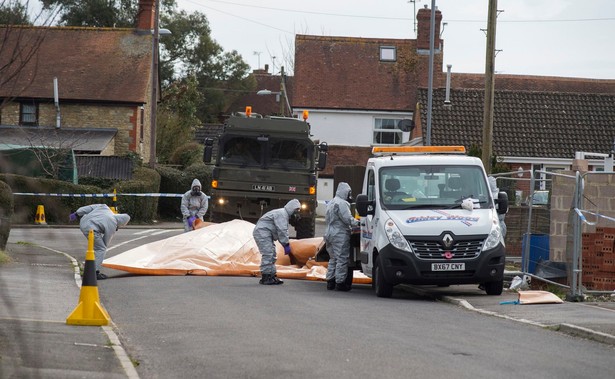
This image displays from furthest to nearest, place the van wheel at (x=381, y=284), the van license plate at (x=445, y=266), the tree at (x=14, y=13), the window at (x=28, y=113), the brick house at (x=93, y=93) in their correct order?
the window at (x=28, y=113)
the brick house at (x=93, y=93)
the van wheel at (x=381, y=284)
the van license plate at (x=445, y=266)
the tree at (x=14, y=13)

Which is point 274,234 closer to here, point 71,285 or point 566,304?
point 71,285

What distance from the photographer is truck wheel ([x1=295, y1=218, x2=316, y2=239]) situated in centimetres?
2858

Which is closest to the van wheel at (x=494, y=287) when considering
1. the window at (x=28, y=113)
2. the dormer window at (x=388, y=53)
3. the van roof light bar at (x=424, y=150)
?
the van roof light bar at (x=424, y=150)

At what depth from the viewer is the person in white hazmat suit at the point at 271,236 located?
767 inches

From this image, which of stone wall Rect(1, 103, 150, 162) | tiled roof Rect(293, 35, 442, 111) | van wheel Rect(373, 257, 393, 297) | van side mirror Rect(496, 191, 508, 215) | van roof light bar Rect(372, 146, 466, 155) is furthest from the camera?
tiled roof Rect(293, 35, 442, 111)

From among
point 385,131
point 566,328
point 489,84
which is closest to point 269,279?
point 566,328

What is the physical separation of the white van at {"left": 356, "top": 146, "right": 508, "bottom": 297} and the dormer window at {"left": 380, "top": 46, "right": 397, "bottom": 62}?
132ft

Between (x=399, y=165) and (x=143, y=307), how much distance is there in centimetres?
533

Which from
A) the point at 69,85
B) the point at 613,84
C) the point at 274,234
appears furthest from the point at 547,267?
the point at 613,84

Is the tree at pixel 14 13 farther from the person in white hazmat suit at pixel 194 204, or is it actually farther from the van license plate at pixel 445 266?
the person in white hazmat suit at pixel 194 204

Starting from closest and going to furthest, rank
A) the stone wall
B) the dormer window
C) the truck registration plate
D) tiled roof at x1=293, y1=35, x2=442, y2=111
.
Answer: the truck registration plate
the stone wall
tiled roof at x1=293, y1=35, x2=442, y2=111
the dormer window

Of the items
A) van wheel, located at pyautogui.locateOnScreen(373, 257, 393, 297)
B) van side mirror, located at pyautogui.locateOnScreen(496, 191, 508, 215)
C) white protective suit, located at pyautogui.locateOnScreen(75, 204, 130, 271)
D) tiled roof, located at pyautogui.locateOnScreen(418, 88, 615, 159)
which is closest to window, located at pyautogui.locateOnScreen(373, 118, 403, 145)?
tiled roof, located at pyautogui.locateOnScreen(418, 88, 615, 159)

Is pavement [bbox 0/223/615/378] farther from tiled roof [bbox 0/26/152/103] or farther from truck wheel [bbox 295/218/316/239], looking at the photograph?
tiled roof [bbox 0/26/152/103]

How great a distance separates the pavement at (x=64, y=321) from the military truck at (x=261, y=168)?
6.68m
